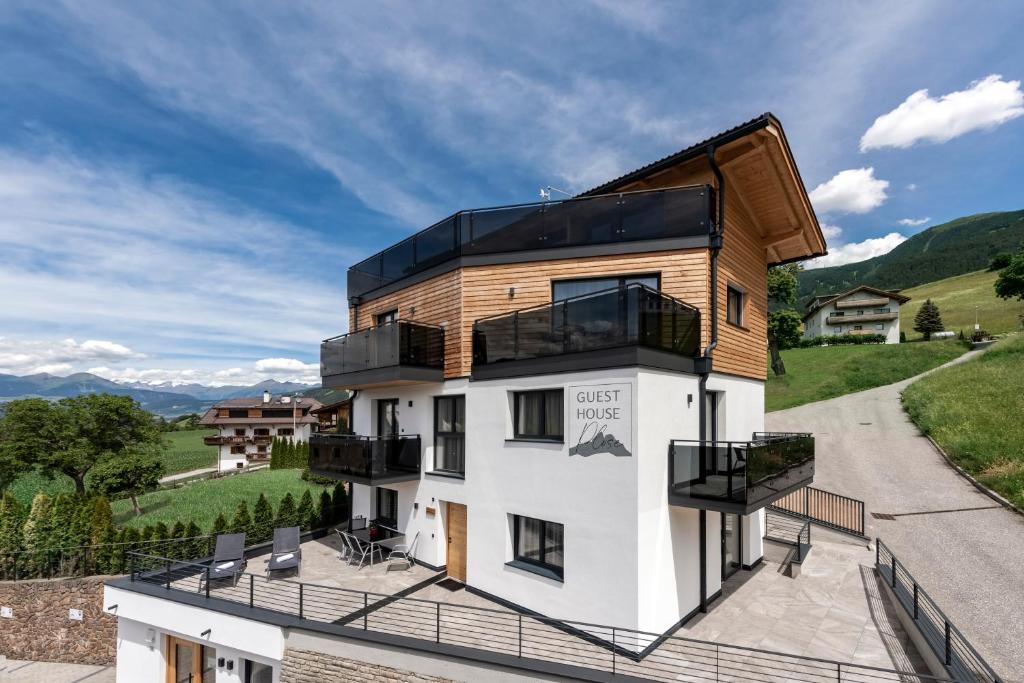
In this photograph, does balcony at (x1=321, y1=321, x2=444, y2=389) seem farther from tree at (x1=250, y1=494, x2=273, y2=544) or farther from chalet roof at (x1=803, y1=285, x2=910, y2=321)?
chalet roof at (x1=803, y1=285, x2=910, y2=321)

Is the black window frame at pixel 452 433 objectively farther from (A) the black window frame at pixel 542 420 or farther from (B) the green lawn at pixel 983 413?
(B) the green lawn at pixel 983 413

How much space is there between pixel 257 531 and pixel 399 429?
20.1 ft

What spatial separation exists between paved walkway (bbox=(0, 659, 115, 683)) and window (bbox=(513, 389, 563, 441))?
15.0 m

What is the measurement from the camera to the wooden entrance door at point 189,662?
34.7 feet

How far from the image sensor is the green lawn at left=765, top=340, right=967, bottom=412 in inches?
1490

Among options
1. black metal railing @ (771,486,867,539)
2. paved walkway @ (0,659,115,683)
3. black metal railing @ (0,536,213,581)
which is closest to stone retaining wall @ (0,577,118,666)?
paved walkway @ (0,659,115,683)

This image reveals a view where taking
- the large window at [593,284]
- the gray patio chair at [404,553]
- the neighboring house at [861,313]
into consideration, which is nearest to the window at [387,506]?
the gray patio chair at [404,553]

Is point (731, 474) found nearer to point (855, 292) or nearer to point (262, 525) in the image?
point (262, 525)

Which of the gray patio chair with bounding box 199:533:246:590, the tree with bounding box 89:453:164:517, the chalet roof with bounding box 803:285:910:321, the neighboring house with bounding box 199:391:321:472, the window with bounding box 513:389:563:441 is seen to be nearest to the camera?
the window with bounding box 513:389:563:441

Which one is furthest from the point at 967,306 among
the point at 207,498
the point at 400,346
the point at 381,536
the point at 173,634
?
the point at 173,634

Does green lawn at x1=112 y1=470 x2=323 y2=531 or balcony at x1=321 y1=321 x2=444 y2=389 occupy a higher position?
balcony at x1=321 y1=321 x2=444 y2=389

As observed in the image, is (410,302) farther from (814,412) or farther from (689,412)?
(814,412)

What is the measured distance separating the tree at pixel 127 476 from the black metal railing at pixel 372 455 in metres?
17.8

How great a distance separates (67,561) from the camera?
15039 mm
